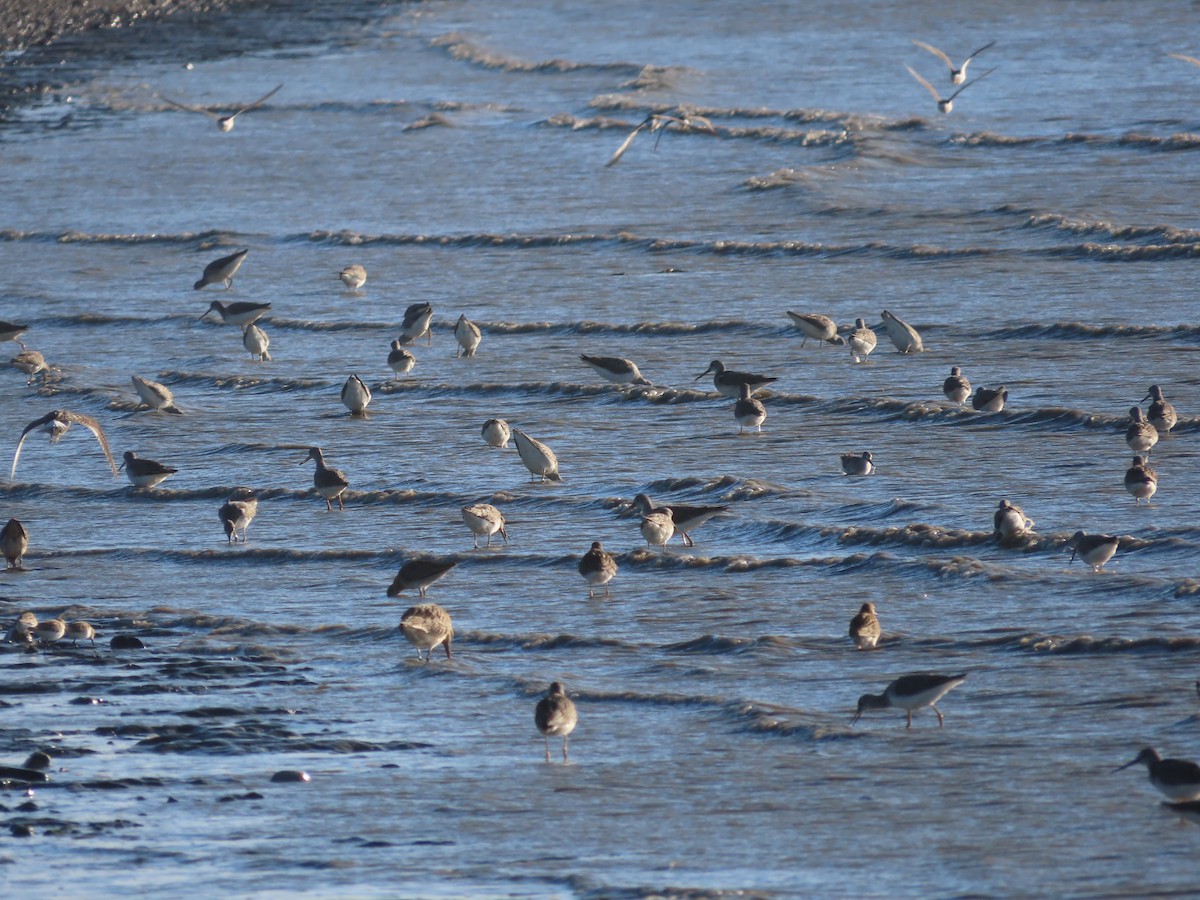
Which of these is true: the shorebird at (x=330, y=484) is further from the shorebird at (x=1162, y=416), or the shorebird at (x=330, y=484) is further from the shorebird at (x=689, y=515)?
the shorebird at (x=1162, y=416)

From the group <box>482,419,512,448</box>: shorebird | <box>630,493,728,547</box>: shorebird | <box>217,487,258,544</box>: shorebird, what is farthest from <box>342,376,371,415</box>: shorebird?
<box>630,493,728,547</box>: shorebird

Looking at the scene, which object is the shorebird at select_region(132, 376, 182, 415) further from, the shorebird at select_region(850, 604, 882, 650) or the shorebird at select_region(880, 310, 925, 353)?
the shorebird at select_region(850, 604, 882, 650)

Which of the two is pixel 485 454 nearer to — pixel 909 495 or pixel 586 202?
pixel 909 495

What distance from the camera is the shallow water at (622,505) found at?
9.14 meters

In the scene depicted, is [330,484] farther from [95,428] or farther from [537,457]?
[95,428]

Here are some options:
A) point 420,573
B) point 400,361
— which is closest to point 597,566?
point 420,573

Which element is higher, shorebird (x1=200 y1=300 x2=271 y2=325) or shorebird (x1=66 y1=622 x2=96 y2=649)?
shorebird (x1=66 y1=622 x2=96 y2=649)

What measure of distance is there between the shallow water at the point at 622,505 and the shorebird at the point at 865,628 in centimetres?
13

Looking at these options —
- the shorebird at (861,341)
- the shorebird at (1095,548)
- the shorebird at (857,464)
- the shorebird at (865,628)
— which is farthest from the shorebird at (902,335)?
the shorebird at (865,628)

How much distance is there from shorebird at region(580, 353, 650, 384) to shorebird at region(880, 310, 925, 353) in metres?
2.53

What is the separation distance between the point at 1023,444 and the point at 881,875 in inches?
332

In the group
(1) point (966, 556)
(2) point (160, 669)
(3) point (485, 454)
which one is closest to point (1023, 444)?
(1) point (966, 556)

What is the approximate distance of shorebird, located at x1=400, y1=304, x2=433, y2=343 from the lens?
2127cm

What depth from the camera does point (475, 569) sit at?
14.0 metres
